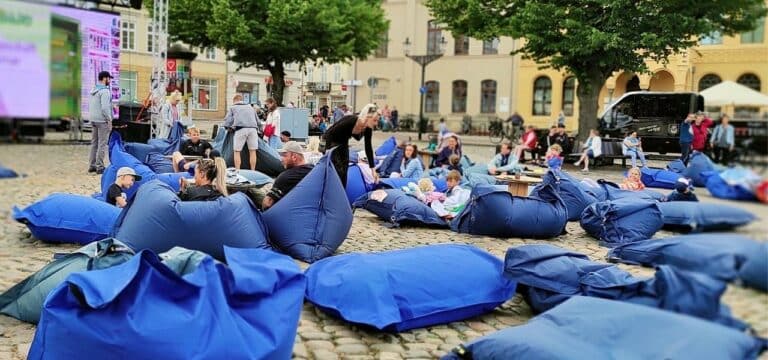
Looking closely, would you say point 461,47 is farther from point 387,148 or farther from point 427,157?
point 387,148

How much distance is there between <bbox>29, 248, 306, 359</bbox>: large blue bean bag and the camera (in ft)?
9.84

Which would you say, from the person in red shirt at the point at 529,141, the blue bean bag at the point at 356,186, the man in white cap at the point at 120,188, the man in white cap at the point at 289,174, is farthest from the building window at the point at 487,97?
the man in white cap at the point at 120,188

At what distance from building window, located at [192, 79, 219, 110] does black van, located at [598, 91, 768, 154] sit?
15.4ft

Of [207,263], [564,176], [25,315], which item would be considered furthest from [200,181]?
[564,176]

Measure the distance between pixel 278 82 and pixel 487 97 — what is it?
24036 millimetres

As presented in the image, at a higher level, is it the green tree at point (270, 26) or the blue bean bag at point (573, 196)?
the green tree at point (270, 26)

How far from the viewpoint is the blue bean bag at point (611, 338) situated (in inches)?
74.8

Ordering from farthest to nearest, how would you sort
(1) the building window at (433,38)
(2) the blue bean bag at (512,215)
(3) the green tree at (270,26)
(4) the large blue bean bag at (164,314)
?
(1) the building window at (433,38) → (3) the green tree at (270,26) → (2) the blue bean bag at (512,215) → (4) the large blue bean bag at (164,314)

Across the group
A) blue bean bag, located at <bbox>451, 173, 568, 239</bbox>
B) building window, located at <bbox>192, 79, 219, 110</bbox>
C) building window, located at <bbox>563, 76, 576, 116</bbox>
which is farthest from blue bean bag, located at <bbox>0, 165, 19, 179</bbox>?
building window, located at <bbox>563, 76, 576, 116</bbox>

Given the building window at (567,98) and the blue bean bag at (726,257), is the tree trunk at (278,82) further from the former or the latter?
the blue bean bag at (726,257)

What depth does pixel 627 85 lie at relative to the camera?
4.87 m

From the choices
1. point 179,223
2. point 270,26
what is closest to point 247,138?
point 179,223

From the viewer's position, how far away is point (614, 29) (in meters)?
4.43

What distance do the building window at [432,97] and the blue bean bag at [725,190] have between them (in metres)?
27.4
